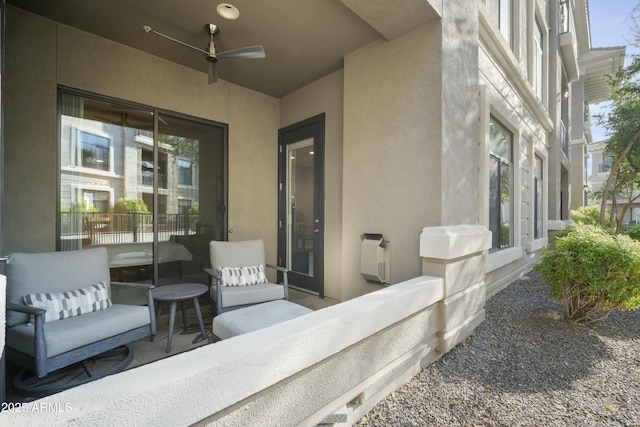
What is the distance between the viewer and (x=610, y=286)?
2.97m

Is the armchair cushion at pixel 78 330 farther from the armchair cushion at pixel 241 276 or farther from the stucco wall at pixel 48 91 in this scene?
the stucco wall at pixel 48 91

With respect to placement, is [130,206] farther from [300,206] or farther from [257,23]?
[257,23]

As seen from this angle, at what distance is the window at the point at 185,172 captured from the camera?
4.35m

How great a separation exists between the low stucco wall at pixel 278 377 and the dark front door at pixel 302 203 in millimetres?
2526

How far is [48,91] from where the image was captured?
129 inches

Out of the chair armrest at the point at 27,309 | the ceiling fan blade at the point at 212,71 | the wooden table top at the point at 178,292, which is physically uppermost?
the ceiling fan blade at the point at 212,71

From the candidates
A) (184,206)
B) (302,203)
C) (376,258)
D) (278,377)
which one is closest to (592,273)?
(376,258)

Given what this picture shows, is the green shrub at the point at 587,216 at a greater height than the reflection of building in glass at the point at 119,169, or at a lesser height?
lesser

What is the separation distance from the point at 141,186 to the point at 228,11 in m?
2.51

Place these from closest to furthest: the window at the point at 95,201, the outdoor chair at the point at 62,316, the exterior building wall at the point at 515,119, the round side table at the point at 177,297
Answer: the outdoor chair at the point at 62,316 < the round side table at the point at 177,297 < the window at the point at 95,201 < the exterior building wall at the point at 515,119

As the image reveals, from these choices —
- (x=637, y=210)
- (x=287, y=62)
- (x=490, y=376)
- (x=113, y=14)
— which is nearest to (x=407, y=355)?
(x=490, y=376)

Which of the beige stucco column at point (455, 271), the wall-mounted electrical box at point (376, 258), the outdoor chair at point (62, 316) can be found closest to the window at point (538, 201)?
the beige stucco column at point (455, 271)

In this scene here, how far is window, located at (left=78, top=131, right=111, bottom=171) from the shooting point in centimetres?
354

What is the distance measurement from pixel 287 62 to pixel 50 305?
12.7 ft
